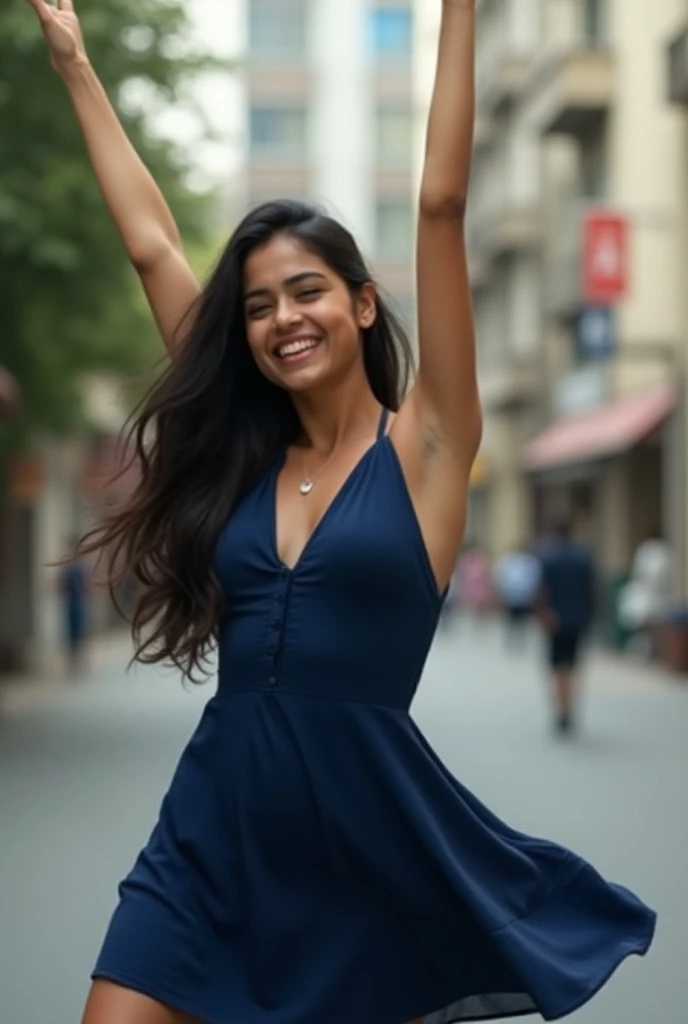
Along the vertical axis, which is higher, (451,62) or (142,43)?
(142,43)

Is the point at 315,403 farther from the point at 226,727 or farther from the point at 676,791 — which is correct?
the point at 676,791

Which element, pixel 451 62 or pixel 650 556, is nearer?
pixel 451 62

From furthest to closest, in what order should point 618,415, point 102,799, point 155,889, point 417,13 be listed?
point 417,13, point 618,415, point 102,799, point 155,889

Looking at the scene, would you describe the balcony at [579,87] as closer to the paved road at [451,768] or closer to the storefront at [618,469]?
the storefront at [618,469]

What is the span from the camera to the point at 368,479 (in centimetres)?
365

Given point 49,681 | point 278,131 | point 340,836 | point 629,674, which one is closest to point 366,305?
point 340,836

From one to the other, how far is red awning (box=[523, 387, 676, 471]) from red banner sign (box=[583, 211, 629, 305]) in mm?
1778

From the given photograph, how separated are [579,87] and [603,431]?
5.55 meters

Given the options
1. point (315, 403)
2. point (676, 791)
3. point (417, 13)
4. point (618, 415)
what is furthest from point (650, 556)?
point (417, 13)

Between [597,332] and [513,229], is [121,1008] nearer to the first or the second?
[597,332]

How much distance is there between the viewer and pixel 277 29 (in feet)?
259

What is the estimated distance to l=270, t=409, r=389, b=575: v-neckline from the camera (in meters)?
3.58

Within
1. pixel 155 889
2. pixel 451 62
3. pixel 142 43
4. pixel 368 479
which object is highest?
pixel 142 43

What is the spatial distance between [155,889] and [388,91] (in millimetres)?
78513
